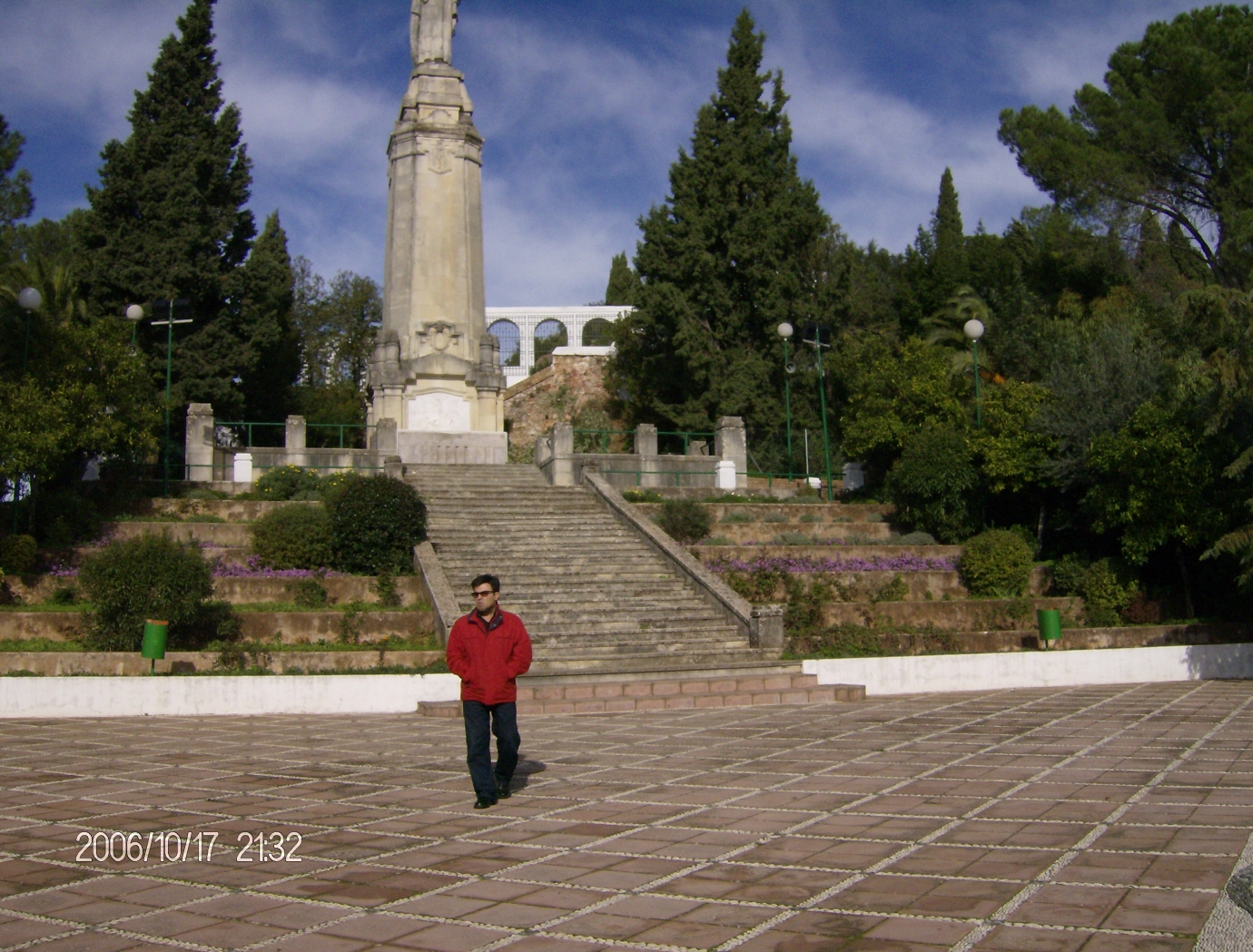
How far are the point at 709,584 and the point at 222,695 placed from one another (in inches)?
294

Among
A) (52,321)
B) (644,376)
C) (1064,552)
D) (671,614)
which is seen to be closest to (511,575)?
(671,614)

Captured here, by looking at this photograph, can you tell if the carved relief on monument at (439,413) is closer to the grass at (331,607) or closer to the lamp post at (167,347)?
the lamp post at (167,347)

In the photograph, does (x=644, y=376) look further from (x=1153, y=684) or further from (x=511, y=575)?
(x=1153, y=684)

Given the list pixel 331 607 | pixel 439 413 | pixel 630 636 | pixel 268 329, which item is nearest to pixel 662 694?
pixel 630 636

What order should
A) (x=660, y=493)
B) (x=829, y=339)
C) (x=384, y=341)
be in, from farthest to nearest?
(x=829, y=339) → (x=384, y=341) → (x=660, y=493)

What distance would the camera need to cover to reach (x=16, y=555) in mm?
16438

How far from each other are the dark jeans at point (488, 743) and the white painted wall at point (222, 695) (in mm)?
5882

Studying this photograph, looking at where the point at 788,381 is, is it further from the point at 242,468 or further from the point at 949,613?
the point at 242,468

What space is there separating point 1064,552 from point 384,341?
17.2 metres

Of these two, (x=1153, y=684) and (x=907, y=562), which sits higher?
(x=907, y=562)

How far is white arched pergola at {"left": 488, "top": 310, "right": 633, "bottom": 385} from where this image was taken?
178 feet

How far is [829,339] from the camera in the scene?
111 ft

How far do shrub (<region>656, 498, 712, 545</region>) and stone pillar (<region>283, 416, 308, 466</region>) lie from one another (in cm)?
879

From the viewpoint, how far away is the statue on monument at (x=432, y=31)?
97.5 feet
